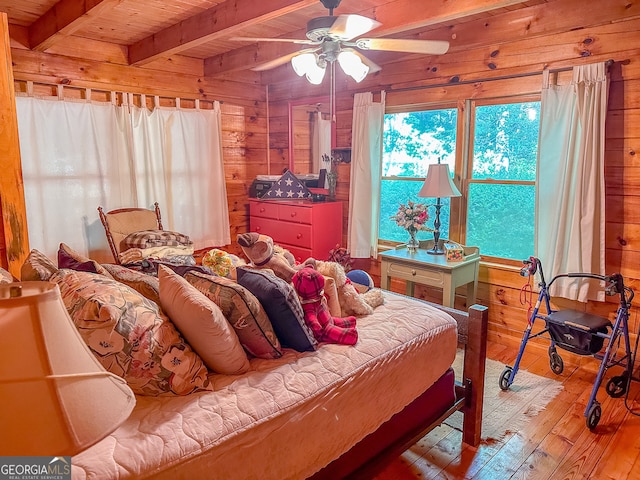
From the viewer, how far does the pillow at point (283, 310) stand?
1669 mm

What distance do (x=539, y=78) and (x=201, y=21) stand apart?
235 centimetres

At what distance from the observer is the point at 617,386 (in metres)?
2.67

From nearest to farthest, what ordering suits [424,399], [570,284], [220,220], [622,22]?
[424,399], [622,22], [570,284], [220,220]

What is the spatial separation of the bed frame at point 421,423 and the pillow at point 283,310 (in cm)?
43

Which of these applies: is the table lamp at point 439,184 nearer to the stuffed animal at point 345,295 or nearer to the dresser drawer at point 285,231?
the dresser drawer at point 285,231

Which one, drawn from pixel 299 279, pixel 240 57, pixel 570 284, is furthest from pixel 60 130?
pixel 570 284

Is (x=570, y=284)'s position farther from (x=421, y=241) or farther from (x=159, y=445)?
(x=159, y=445)

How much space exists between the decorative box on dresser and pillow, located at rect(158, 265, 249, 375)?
2575 millimetres

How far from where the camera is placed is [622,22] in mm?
2713

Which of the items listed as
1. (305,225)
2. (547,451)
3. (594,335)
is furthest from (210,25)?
(547,451)

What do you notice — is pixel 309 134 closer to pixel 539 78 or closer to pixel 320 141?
pixel 320 141

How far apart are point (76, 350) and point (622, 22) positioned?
3.33m

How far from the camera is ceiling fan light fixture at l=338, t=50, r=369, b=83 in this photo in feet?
7.87

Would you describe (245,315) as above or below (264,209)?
below
